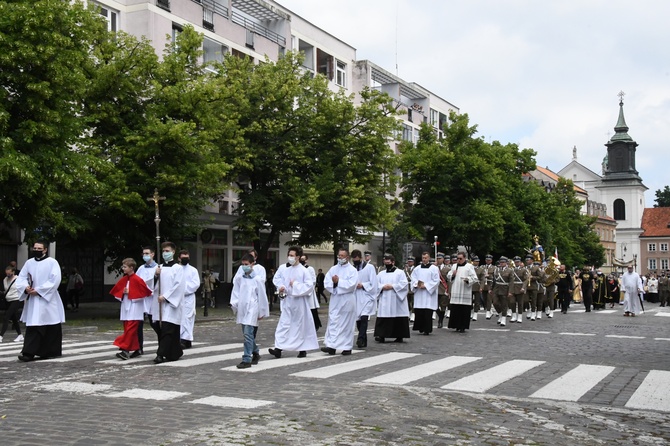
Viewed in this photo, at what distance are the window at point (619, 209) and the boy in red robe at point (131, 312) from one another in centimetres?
13511

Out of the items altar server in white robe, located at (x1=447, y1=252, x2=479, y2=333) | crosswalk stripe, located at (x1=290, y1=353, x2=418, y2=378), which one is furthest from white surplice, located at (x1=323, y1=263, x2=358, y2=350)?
altar server in white robe, located at (x1=447, y1=252, x2=479, y2=333)

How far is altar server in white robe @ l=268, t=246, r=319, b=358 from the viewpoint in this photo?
1446 cm

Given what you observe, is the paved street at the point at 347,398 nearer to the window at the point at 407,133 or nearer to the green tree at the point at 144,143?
the green tree at the point at 144,143

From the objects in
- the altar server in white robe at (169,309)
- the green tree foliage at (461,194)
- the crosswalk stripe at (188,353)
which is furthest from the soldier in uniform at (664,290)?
the altar server in white robe at (169,309)

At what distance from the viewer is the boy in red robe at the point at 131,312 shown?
14.0m

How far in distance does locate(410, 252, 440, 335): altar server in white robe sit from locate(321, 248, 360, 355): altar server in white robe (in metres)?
4.40

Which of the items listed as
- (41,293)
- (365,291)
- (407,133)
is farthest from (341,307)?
(407,133)

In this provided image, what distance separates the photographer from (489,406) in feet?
30.1

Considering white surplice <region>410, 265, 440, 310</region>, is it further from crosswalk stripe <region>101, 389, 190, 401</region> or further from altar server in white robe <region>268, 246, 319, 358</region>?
crosswalk stripe <region>101, 389, 190, 401</region>

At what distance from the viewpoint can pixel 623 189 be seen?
452 ft

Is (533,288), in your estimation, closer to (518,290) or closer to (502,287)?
(518,290)

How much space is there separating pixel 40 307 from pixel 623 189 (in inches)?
5298

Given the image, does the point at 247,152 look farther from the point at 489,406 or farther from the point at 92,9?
the point at 489,406

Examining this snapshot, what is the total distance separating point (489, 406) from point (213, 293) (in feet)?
97.0
